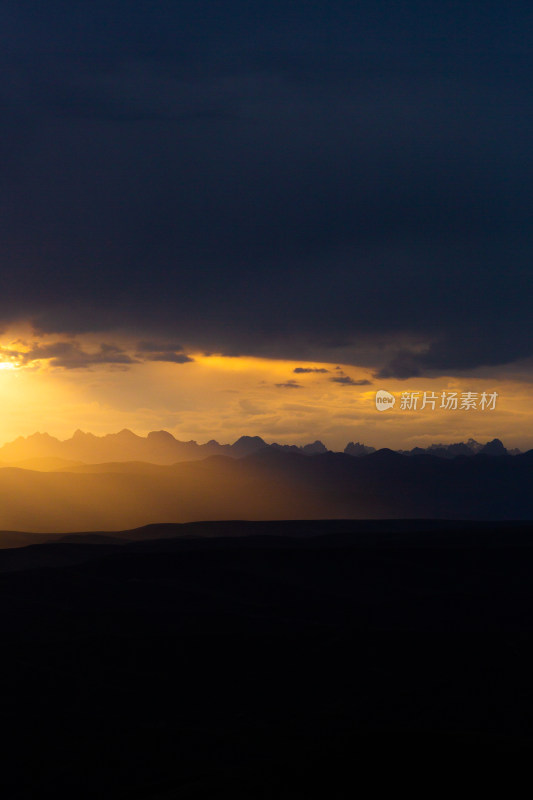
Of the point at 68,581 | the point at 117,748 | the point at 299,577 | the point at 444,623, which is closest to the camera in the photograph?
the point at 117,748

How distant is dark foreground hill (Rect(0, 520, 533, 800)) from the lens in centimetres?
3606

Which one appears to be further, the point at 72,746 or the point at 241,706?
the point at 241,706

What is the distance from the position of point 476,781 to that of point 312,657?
3771 cm

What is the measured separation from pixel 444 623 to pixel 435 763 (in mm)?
50437

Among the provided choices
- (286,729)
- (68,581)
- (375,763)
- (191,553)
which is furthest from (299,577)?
(375,763)

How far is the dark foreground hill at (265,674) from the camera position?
3606cm

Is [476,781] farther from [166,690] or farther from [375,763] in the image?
[166,690]

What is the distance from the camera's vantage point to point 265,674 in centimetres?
6456

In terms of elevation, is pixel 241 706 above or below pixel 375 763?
below

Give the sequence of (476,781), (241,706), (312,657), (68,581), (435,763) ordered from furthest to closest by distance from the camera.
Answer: (68,581)
(312,657)
(241,706)
(435,763)
(476,781)

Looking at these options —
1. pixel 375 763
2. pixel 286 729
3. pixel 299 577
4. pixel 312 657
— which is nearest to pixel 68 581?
pixel 299 577

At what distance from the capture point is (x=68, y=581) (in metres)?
103

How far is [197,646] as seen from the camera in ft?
235

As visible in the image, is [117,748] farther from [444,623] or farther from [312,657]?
[444,623]
